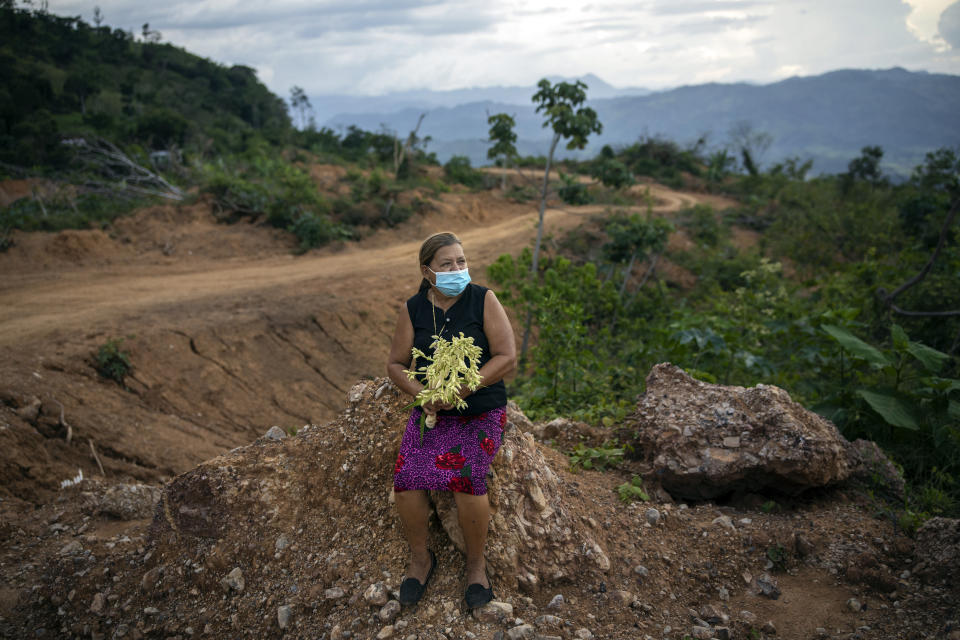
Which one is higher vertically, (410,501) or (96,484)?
(410,501)

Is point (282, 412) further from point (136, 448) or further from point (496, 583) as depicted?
point (496, 583)

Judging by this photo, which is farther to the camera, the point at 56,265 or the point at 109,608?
the point at 56,265

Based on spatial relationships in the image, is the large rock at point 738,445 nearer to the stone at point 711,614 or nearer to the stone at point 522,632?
the stone at point 711,614

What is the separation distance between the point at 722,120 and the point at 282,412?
213803 mm

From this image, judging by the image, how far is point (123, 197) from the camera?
13.4m

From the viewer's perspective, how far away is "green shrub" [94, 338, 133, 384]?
6281 millimetres

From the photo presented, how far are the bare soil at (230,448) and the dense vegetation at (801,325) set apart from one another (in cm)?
102

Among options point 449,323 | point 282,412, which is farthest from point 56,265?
point 449,323

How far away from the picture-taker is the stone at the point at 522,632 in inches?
Result: 91.7

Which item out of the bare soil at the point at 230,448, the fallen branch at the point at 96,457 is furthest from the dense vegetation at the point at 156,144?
the fallen branch at the point at 96,457

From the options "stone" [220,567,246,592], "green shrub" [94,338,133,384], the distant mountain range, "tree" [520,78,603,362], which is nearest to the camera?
"stone" [220,567,246,592]

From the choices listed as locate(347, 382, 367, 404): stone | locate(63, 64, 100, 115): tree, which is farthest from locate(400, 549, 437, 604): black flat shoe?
locate(63, 64, 100, 115): tree

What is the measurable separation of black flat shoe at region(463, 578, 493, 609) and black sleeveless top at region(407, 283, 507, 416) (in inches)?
31.1

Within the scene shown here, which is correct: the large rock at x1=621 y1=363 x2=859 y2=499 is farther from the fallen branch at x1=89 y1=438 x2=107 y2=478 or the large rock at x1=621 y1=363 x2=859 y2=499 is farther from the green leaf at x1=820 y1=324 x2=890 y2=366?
the fallen branch at x1=89 y1=438 x2=107 y2=478
